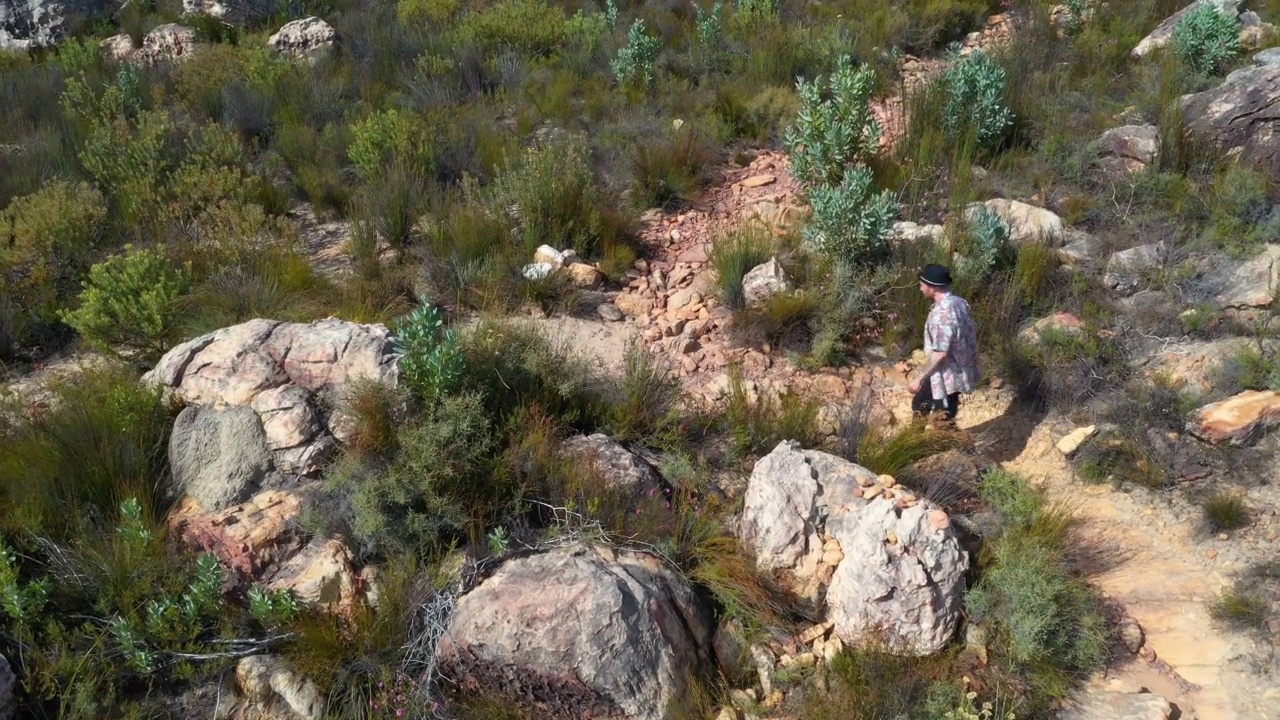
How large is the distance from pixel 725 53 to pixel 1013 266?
4.75 m

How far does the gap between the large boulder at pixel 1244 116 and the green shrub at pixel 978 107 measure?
1498mm

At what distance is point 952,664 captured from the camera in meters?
3.80

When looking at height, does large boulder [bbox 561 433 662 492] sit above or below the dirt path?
above

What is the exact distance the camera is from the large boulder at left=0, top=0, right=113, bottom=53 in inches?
462

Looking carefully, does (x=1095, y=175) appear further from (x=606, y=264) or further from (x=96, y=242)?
(x=96, y=242)

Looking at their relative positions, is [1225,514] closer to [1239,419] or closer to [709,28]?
[1239,419]

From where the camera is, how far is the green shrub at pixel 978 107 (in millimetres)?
7496

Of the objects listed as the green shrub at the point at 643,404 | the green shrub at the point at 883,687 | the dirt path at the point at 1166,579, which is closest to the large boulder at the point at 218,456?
the green shrub at the point at 643,404

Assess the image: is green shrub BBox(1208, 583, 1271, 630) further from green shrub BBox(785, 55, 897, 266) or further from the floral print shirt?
green shrub BBox(785, 55, 897, 266)

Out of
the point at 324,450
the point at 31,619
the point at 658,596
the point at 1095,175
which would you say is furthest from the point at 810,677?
the point at 1095,175

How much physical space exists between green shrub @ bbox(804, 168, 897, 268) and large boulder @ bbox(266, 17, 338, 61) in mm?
7415

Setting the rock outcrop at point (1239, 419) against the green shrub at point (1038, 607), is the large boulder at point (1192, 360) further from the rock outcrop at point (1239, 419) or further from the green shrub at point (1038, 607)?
the green shrub at point (1038, 607)

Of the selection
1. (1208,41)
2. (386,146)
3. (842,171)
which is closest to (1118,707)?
(842,171)

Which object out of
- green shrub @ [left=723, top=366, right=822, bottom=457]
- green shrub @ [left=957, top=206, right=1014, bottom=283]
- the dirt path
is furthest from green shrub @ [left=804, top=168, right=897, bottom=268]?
the dirt path
